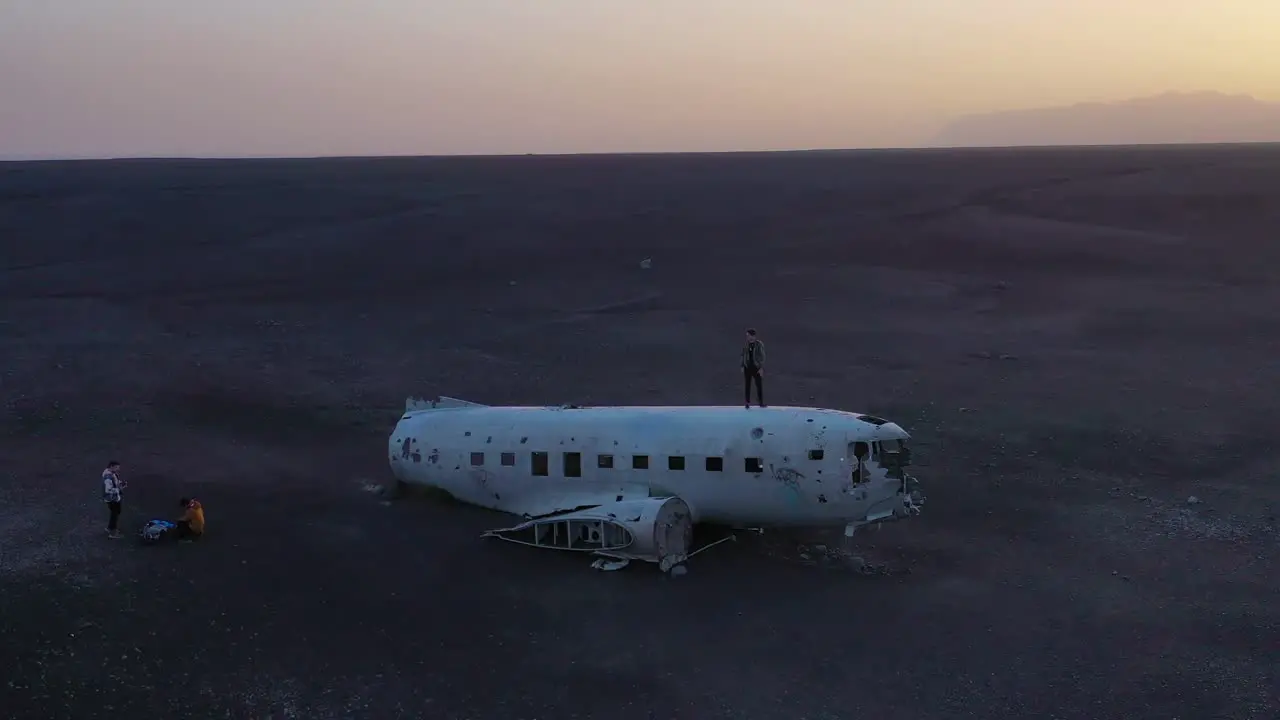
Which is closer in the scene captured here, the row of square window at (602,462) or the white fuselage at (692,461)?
the white fuselage at (692,461)

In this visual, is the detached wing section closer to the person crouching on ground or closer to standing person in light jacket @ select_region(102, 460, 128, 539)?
the person crouching on ground

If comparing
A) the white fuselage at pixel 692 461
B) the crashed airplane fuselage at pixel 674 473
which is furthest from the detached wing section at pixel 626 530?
the white fuselage at pixel 692 461

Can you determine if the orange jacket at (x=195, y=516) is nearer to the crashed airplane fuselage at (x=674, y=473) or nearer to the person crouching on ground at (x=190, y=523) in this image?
the person crouching on ground at (x=190, y=523)

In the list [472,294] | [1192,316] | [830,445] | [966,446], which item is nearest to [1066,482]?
[966,446]

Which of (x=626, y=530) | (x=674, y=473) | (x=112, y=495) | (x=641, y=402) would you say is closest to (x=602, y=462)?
(x=674, y=473)

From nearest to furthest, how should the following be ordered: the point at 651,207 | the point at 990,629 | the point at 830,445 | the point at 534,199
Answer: the point at 990,629
the point at 830,445
the point at 651,207
the point at 534,199

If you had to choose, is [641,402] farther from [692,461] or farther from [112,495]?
[112,495]

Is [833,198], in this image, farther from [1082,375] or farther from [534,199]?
[1082,375]
